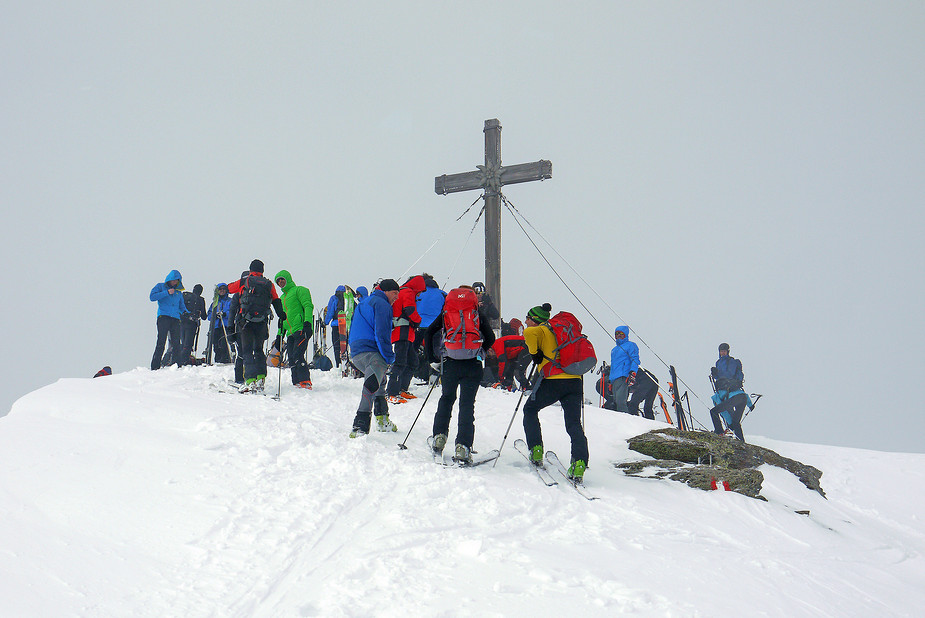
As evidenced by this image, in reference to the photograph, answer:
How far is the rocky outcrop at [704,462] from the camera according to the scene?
691cm

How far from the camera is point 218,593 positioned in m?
3.20

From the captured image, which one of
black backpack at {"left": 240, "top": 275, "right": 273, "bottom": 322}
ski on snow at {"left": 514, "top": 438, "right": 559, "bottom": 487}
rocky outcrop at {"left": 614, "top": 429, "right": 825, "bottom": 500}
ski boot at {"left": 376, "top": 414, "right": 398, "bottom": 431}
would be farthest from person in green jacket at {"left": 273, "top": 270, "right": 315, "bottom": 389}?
rocky outcrop at {"left": 614, "top": 429, "right": 825, "bottom": 500}

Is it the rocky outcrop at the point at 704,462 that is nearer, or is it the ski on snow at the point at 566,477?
the ski on snow at the point at 566,477

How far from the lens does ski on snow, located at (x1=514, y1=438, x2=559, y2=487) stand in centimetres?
617

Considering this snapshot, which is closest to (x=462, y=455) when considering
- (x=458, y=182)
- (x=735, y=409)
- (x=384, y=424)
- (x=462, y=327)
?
(x=462, y=327)

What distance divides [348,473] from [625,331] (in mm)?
7854

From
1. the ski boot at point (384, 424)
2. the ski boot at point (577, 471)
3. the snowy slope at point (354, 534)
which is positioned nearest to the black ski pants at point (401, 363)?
the ski boot at point (384, 424)

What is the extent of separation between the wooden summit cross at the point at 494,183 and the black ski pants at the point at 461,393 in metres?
6.16

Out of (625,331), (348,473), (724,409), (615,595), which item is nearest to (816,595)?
(615,595)

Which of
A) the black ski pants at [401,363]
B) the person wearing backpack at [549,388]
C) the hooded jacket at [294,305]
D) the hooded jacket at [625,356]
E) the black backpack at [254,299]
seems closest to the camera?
the person wearing backpack at [549,388]

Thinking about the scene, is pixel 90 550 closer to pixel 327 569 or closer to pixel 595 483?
pixel 327 569

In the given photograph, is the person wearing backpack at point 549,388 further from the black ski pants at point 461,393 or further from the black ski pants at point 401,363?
the black ski pants at point 401,363

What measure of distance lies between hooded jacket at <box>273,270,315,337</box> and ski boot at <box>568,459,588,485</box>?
644 cm

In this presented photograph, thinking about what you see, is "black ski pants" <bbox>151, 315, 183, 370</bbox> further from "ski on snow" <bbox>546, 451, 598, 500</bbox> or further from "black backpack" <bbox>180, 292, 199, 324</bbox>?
"ski on snow" <bbox>546, 451, 598, 500</bbox>
